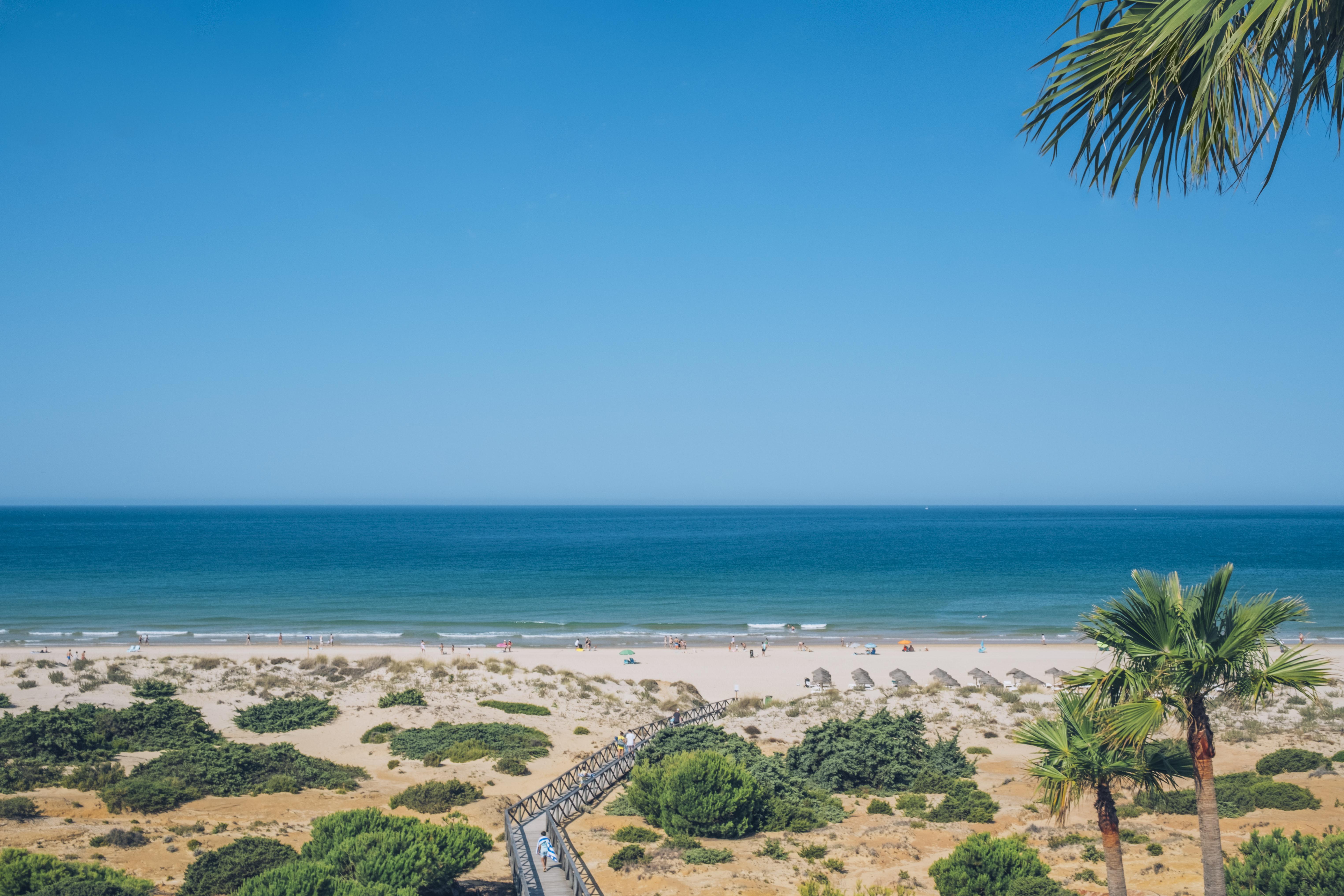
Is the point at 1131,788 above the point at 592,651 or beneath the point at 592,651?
above

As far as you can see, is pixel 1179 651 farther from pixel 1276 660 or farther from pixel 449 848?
pixel 449 848

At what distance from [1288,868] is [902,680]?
3053 centimetres

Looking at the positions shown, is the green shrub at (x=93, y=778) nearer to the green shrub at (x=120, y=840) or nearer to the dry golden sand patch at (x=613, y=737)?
the dry golden sand patch at (x=613, y=737)

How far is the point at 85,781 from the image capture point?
836 inches

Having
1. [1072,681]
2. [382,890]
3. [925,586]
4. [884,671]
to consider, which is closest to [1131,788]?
[1072,681]

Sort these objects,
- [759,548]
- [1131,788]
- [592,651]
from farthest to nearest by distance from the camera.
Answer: [759,548] < [592,651] < [1131,788]

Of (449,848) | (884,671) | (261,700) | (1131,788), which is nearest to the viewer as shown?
(1131,788)

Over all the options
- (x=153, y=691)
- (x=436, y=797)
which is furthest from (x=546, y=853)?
(x=153, y=691)

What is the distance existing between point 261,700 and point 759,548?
110480 millimetres

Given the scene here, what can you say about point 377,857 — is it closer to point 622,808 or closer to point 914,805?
point 622,808

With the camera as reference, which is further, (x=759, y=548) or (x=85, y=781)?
(x=759, y=548)

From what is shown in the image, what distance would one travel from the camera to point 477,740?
89.0ft

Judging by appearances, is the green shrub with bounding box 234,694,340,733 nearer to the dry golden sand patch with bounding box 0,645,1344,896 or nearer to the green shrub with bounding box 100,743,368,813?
the dry golden sand patch with bounding box 0,645,1344,896

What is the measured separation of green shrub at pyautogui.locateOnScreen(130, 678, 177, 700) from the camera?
3177 cm
